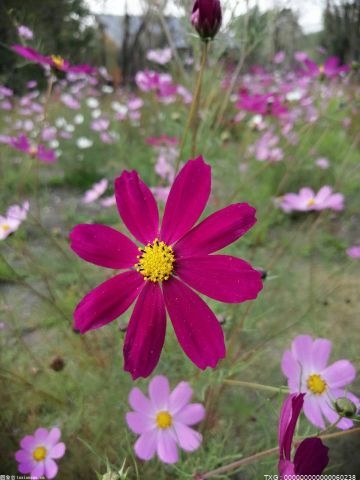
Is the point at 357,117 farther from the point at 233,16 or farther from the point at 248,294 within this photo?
the point at 248,294

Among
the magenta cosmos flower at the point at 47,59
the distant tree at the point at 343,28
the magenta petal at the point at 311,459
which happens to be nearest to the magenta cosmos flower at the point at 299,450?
the magenta petal at the point at 311,459

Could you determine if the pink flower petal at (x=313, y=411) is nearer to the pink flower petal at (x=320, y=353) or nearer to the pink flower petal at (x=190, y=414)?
the pink flower petal at (x=320, y=353)

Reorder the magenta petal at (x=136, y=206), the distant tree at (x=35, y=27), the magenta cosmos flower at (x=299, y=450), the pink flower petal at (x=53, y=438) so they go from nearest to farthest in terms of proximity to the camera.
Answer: the magenta cosmos flower at (x=299, y=450) < the magenta petal at (x=136, y=206) < the pink flower petal at (x=53, y=438) < the distant tree at (x=35, y=27)

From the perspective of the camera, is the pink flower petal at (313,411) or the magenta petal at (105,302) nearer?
the magenta petal at (105,302)

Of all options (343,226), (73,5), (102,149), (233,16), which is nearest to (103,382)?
(233,16)

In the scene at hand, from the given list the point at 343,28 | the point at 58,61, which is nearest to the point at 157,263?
the point at 58,61

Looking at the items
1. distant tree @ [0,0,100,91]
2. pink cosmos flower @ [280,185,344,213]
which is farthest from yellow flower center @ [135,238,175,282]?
distant tree @ [0,0,100,91]

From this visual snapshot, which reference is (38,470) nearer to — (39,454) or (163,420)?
(39,454)
